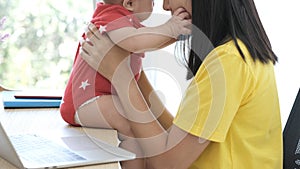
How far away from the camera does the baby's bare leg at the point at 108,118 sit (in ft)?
3.27

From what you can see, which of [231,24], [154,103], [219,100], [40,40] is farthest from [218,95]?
[40,40]

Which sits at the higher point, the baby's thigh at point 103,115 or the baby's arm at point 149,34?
the baby's arm at point 149,34

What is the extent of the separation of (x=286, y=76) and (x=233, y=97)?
690 millimetres

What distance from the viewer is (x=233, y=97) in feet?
2.99

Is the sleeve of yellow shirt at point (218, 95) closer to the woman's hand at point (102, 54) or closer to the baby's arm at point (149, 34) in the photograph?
the baby's arm at point (149, 34)

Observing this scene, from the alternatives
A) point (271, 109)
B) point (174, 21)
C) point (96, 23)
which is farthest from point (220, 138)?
point (96, 23)

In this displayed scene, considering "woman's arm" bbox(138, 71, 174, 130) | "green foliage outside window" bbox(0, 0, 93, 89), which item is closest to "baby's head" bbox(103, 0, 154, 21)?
"woman's arm" bbox(138, 71, 174, 130)

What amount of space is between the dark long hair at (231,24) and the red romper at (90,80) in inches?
7.2

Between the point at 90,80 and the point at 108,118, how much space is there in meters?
0.11

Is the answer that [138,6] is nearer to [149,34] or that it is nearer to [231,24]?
[149,34]

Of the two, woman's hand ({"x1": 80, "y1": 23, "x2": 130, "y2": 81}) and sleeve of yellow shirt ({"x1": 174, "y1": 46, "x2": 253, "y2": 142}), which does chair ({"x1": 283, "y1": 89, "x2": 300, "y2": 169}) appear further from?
woman's hand ({"x1": 80, "y1": 23, "x2": 130, "y2": 81})

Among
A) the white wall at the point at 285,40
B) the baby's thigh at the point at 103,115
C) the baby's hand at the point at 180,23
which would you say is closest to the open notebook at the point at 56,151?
the baby's thigh at the point at 103,115

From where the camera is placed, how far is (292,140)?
3.21 feet

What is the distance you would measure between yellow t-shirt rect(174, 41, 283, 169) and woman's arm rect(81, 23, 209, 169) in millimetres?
40
